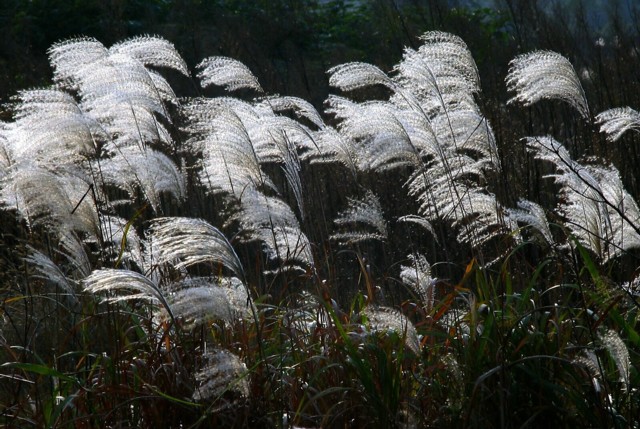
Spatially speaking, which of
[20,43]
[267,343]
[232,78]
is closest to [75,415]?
[267,343]

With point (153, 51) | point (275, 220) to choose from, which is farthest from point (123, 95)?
point (275, 220)

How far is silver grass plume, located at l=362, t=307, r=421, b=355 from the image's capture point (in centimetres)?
355

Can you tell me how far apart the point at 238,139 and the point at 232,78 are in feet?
3.56

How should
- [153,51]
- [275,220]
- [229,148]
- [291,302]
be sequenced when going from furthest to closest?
[153,51]
[291,302]
[275,220]
[229,148]

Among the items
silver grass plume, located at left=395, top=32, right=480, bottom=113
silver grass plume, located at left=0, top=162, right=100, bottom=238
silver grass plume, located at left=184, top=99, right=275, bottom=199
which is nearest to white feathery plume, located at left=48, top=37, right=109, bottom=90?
silver grass plume, located at left=184, top=99, right=275, bottom=199

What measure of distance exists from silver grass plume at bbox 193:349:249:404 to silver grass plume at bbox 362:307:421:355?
618 millimetres

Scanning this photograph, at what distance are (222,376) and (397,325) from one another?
750 millimetres

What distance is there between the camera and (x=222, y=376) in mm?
3334

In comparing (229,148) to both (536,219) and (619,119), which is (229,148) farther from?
(619,119)

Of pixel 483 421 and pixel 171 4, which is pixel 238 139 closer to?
pixel 483 421

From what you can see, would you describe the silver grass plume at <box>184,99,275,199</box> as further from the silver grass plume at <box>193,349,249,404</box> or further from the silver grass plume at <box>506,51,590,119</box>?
the silver grass plume at <box>506,51,590,119</box>

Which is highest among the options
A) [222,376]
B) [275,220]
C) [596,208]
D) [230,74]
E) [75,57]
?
[75,57]

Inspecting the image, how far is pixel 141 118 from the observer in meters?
4.68

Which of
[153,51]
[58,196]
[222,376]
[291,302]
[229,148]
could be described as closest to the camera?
[222,376]
